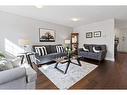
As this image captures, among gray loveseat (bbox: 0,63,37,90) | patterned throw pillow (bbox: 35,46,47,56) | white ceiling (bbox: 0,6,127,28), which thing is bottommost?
gray loveseat (bbox: 0,63,37,90)

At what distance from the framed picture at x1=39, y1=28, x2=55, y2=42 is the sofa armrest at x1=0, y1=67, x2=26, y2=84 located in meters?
4.21

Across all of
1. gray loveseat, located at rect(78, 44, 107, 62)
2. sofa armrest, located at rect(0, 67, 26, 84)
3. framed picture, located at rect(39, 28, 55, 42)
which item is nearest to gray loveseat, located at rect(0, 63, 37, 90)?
sofa armrest, located at rect(0, 67, 26, 84)

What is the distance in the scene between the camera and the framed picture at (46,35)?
5.83 metres

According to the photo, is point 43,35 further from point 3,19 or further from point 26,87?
point 26,87

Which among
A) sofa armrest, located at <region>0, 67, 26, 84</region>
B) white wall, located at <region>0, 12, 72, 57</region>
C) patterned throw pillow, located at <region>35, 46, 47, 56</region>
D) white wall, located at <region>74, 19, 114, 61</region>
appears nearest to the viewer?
sofa armrest, located at <region>0, 67, 26, 84</region>

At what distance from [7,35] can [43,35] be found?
76.0 inches

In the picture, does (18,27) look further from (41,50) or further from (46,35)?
(46,35)

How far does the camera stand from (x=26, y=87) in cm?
187

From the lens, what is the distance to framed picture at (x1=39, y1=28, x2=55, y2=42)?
19.1 feet

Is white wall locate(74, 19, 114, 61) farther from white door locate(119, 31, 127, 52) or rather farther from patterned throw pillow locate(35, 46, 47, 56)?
white door locate(119, 31, 127, 52)

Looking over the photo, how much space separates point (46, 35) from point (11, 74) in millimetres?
4611

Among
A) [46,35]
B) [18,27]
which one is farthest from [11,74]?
[46,35]

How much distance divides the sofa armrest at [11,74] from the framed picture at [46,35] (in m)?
4.21
